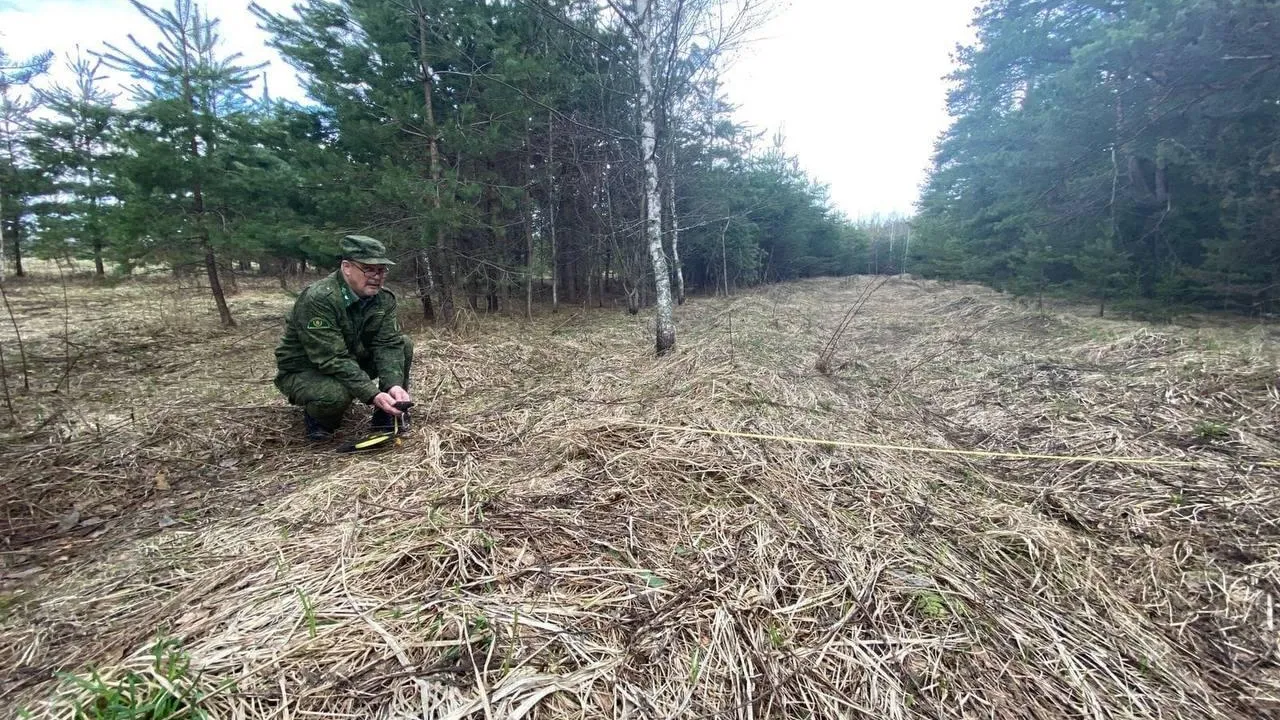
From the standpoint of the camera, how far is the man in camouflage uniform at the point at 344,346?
114 inches

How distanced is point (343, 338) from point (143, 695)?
236 cm

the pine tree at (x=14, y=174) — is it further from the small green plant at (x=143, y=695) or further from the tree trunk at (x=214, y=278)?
the small green plant at (x=143, y=695)

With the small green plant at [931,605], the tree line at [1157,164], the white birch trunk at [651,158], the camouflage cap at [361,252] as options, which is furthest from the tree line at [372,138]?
the tree line at [1157,164]

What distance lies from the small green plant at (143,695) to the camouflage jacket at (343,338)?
1814 millimetres

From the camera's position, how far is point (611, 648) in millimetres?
1352

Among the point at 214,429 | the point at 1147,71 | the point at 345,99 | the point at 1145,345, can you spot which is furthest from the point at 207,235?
the point at 1147,71

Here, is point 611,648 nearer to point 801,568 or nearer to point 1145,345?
point 801,568

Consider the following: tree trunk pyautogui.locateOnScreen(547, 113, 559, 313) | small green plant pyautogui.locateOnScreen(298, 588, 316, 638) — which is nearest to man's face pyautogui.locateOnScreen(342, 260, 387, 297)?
small green plant pyautogui.locateOnScreen(298, 588, 316, 638)

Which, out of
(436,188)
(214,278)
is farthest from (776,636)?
(214,278)

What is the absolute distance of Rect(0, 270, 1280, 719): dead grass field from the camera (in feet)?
4.16

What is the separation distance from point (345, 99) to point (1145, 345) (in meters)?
11.2

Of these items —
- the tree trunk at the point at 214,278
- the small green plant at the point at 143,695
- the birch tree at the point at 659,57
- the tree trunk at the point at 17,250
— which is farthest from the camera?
the tree trunk at the point at 17,250

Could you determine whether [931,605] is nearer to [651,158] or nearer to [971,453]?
[971,453]

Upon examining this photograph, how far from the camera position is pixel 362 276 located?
9.97ft
